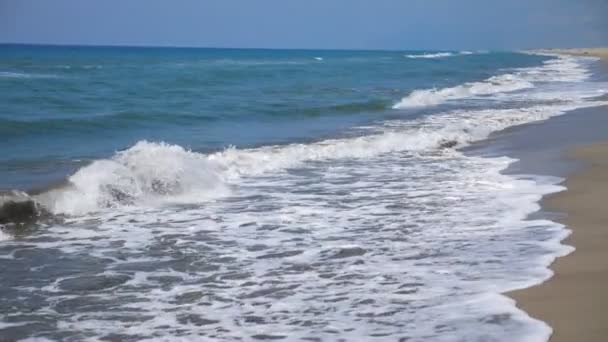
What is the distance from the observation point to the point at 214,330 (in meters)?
4.67

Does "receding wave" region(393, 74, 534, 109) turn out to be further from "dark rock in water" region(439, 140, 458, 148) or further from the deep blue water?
"dark rock in water" region(439, 140, 458, 148)

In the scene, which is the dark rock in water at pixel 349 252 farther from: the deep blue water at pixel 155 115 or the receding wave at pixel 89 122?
the receding wave at pixel 89 122

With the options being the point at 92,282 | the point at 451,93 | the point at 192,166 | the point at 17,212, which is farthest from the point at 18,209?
the point at 451,93

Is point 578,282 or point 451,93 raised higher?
point 451,93

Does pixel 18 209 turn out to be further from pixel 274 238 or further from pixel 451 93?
pixel 451 93

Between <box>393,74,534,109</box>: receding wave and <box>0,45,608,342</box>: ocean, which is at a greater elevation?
<box>393,74,534,109</box>: receding wave

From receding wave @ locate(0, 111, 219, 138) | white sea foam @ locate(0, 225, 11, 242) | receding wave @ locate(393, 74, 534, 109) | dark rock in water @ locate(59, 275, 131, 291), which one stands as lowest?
dark rock in water @ locate(59, 275, 131, 291)

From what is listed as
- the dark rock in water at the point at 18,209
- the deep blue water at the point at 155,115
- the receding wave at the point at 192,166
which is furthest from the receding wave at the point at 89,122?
the dark rock in water at the point at 18,209

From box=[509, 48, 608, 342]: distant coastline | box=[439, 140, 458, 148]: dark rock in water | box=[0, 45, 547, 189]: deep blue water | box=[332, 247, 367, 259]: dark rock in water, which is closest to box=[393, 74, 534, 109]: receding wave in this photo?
box=[0, 45, 547, 189]: deep blue water

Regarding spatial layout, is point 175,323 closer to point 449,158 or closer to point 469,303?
point 469,303

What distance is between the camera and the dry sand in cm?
437

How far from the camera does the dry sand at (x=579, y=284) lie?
4374 millimetres

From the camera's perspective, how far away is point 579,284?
204 inches

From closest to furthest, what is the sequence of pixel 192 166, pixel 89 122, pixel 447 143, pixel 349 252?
pixel 349 252 < pixel 192 166 < pixel 447 143 < pixel 89 122
